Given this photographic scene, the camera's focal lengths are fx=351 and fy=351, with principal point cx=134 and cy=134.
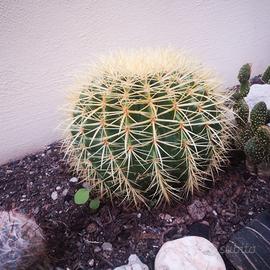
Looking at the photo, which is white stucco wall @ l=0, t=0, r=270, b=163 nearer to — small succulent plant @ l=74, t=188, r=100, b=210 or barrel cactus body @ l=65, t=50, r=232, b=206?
barrel cactus body @ l=65, t=50, r=232, b=206

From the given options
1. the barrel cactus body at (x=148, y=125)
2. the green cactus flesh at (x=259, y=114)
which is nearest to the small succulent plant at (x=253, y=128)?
the green cactus flesh at (x=259, y=114)

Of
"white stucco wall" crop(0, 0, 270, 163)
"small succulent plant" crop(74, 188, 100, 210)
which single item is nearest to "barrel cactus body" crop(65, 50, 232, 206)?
"small succulent plant" crop(74, 188, 100, 210)

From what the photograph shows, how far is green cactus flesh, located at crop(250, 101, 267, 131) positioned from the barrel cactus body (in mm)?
113

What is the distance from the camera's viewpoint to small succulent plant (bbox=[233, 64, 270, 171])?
132 centimetres

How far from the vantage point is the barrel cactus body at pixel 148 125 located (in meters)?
1.19

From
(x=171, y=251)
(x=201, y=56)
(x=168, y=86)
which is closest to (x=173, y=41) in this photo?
(x=201, y=56)

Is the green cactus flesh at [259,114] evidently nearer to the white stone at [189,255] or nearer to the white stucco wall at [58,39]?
the white stone at [189,255]

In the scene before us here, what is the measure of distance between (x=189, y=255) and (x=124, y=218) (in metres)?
0.35

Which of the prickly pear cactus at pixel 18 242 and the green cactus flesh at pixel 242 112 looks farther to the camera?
the green cactus flesh at pixel 242 112

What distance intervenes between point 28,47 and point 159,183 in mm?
976

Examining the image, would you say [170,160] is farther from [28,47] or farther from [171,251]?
[28,47]

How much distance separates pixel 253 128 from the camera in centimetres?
138

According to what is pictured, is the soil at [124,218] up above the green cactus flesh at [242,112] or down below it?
below

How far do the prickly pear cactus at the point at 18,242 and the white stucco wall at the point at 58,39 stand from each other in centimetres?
79
